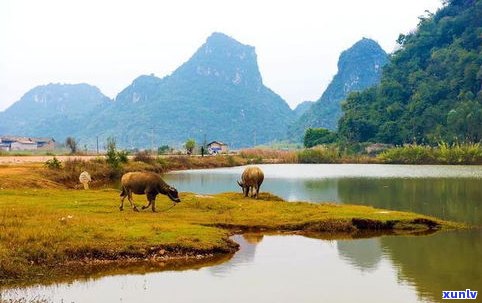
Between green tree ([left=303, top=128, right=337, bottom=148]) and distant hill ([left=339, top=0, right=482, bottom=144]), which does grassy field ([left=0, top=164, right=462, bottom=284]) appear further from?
green tree ([left=303, top=128, right=337, bottom=148])

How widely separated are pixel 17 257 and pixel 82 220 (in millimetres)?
3965

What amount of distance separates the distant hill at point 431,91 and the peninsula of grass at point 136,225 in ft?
308

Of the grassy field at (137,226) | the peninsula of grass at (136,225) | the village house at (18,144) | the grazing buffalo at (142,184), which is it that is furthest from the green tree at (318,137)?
the grazing buffalo at (142,184)

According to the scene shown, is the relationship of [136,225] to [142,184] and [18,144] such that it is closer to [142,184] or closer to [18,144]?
[142,184]

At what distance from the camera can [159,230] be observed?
18.8m

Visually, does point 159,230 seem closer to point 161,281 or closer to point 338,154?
point 161,281

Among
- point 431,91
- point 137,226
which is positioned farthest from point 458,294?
point 431,91

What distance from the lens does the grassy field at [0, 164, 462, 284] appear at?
15961 mm

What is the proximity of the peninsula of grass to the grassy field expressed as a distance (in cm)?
2

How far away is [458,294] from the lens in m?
13.8

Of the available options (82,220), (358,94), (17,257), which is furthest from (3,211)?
(358,94)

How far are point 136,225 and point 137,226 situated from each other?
248 mm

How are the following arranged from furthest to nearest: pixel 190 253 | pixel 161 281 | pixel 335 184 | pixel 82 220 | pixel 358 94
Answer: pixel 358 94
pixel 335 184
pixel 82 220
pixel 190 253
pixel 161 281

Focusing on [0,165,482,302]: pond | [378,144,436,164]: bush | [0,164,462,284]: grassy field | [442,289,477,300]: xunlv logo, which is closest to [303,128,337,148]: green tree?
[378,144,436,164]: bush
